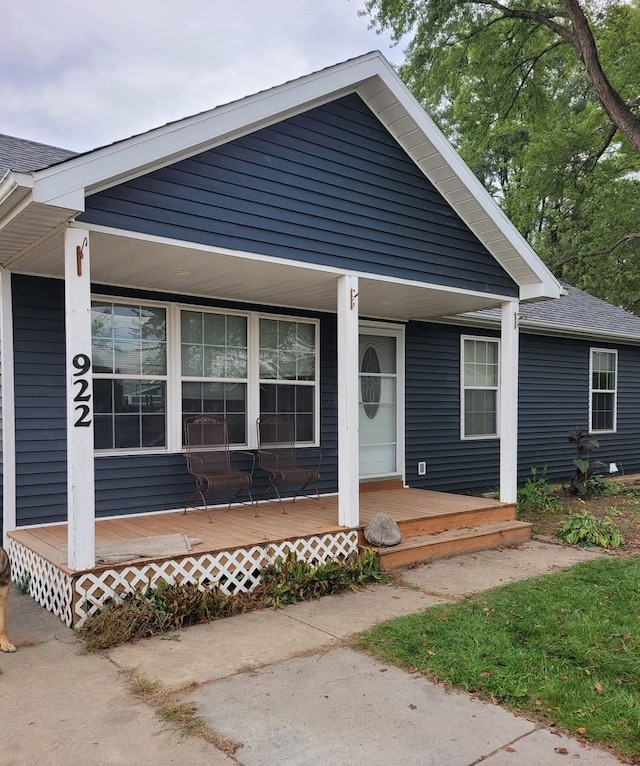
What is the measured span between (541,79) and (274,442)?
1168 cm

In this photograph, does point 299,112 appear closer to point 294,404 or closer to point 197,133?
point 197,133

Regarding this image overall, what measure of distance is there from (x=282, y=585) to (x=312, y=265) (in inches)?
101

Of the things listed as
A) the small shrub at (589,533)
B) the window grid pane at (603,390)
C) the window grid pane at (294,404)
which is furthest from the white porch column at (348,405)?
the window grid pane at (603,390)

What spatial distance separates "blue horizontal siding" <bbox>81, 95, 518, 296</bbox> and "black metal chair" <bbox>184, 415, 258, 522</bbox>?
6.99 feet

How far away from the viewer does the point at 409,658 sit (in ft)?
11.4

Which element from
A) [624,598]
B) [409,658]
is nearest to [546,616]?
[624,598]

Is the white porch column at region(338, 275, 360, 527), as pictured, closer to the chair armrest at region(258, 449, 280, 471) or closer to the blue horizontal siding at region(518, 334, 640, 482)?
the chair armrest at region(258, 449, 280, 471)

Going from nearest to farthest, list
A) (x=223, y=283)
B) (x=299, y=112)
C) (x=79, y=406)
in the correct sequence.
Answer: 1. (x=79, y=406)
2. (x=299, y=112)
3. (x=223, y=283)

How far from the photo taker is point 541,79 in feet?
45.0

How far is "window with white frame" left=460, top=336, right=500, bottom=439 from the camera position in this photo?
8.96 metres

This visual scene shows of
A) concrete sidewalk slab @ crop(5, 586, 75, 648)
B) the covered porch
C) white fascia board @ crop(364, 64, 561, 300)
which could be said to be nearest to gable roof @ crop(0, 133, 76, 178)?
white fascia board @ crop(364, 64, 561, 300)

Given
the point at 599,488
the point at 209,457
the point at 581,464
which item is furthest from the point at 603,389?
the point at 209,457

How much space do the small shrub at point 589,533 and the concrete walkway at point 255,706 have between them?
3.17m

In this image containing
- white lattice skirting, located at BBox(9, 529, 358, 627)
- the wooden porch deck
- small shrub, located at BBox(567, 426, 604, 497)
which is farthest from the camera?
small shrub, located at BBox(567, 426, 604, 497)
